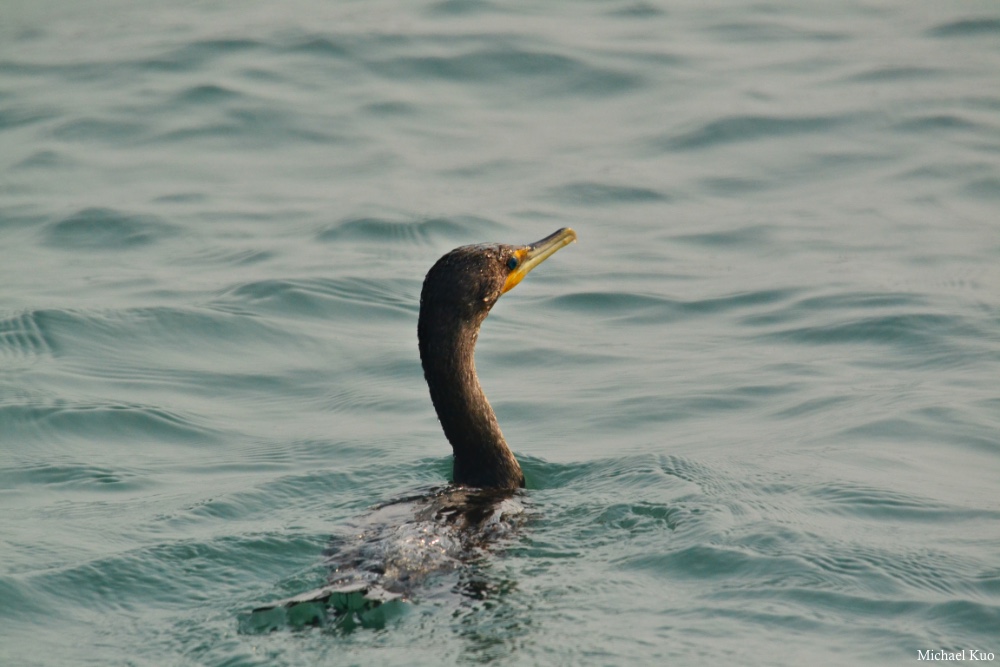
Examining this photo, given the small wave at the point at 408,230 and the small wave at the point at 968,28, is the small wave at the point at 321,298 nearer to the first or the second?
the small wave at the point at 408,230

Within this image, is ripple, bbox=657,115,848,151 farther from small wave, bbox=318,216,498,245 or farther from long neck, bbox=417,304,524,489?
long neck, bbox=417,304,524,489

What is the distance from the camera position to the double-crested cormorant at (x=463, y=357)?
6.77 meters

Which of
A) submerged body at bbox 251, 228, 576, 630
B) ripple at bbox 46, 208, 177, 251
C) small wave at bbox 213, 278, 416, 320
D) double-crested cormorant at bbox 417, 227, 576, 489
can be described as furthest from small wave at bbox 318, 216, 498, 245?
double-crested cormorant at bbox 417, 227, 576, 489

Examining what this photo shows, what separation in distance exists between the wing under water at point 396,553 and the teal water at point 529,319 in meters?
0.10

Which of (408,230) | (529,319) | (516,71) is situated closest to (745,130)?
(516,71)

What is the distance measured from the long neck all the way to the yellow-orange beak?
367 millimetres

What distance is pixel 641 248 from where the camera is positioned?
11.3 meters

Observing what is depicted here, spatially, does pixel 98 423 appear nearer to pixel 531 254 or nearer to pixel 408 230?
pixel 531 254

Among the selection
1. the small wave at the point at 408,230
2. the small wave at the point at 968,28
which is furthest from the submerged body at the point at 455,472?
the small wave at the point at 968,28

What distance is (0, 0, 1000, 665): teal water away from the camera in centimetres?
558

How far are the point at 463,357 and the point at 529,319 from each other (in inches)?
131

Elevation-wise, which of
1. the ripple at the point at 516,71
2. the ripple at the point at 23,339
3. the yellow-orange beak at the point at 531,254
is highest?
the ripple at the point at 516,71

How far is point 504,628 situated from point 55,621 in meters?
1.80

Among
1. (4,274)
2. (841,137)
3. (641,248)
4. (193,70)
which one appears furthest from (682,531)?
(193,70)
